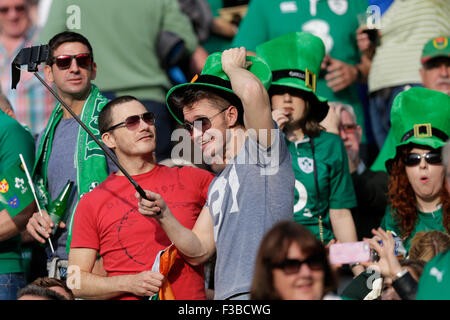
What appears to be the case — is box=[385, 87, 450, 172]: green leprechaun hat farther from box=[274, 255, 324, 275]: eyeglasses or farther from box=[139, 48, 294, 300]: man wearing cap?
box=[274, 255, 324, 275]: eyeglasses

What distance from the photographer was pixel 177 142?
6.04 metres

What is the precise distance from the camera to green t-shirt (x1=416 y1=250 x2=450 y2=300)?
3.29m

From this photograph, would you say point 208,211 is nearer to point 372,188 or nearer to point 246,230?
point 246,230

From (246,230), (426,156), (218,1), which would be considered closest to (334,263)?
(246,230)

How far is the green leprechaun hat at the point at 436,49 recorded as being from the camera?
632cm

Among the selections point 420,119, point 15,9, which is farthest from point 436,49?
point 15,9

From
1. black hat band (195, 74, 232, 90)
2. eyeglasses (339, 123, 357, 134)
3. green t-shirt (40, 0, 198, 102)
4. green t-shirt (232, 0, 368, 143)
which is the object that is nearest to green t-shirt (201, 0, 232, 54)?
green t-shirt (232, 0, 368, 143)

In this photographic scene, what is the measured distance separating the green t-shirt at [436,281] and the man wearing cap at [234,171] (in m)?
0.78

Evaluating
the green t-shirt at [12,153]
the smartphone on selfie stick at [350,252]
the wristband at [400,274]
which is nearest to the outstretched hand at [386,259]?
the wristband at [400,274]

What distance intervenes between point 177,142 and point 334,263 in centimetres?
277

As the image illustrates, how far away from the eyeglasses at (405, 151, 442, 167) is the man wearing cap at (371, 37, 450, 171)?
0.83m

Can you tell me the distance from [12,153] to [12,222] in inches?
19.0

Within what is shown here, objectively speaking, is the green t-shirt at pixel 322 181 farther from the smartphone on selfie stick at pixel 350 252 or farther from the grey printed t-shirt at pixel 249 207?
the smartphone on selfie stick at pixel 350 252

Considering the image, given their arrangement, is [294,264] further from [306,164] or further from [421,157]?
[421,157]
